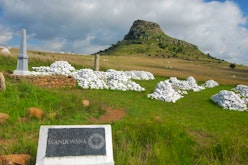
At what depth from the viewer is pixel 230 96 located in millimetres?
16484

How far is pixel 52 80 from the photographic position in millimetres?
16875

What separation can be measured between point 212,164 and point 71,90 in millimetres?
11200

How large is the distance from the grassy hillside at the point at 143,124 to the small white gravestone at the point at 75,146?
822 mm

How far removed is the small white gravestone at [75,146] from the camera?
5418 mm

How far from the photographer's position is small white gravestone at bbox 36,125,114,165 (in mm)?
5418

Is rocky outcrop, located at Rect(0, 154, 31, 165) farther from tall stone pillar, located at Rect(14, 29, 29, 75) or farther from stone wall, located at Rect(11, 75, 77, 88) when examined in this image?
tall stone pillar, located at Rect(14, 29, 29, 75)

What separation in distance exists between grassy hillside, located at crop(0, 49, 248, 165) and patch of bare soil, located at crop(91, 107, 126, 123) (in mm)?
89

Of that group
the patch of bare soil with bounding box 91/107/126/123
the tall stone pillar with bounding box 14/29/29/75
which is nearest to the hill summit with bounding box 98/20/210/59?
the tall stone pillar with bounding box 14/29/29/75

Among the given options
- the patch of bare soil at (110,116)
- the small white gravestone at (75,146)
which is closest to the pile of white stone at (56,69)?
the patch of bare soil at (110,116)

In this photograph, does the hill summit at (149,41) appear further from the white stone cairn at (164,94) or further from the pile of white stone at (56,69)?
the white stone cairn at (164,94)

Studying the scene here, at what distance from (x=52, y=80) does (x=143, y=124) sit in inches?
384

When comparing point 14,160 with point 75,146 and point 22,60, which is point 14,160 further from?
point 22,60

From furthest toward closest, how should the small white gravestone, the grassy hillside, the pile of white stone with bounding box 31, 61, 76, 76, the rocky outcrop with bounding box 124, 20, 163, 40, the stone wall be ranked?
the rocky outcrop with bounding box 124, 20, 163, 40 → the pile of white stone with bounding box 31, 61, 76, 76 → the stone wall → the grassy hillside → the small white gravestone

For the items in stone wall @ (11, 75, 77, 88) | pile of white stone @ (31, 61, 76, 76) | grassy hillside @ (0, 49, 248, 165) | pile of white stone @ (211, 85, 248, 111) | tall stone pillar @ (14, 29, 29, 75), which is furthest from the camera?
pile of white stone @ (31, 61, 76, 76)
